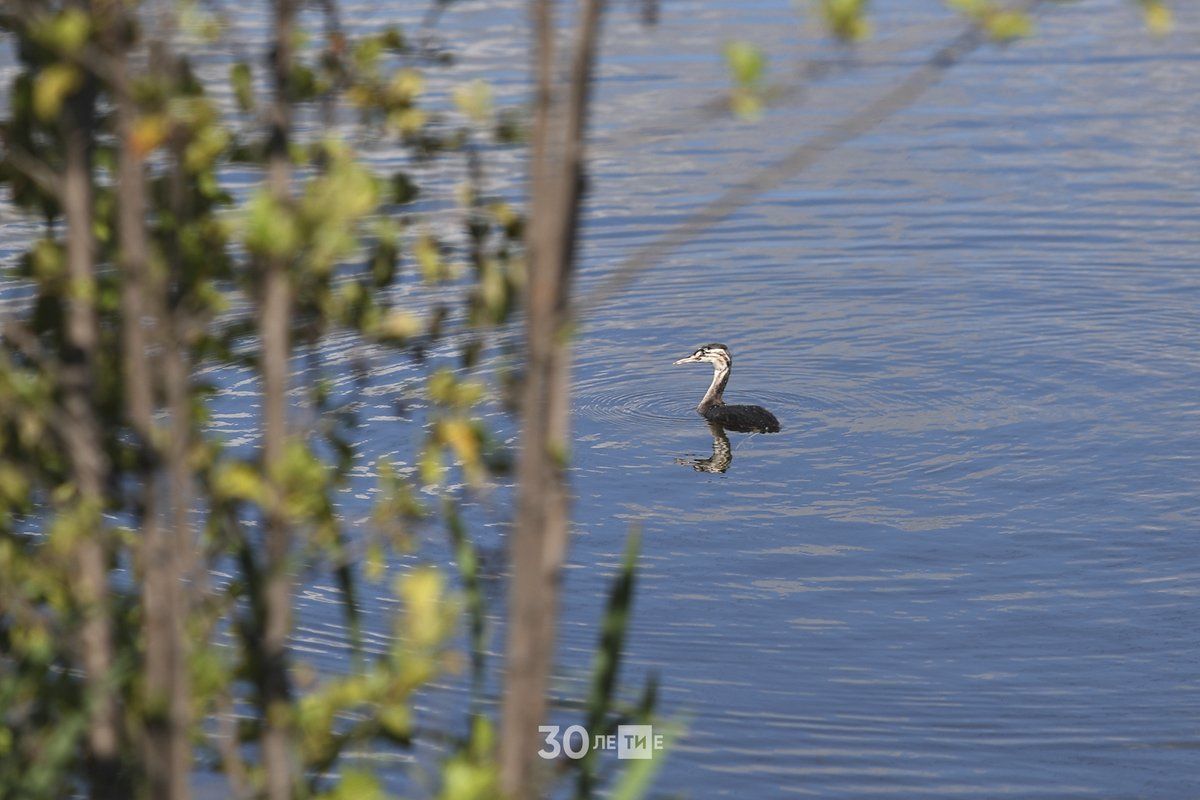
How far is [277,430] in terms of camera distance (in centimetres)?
312

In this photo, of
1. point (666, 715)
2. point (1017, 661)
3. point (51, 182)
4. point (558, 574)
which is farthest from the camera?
point (1017, 661)

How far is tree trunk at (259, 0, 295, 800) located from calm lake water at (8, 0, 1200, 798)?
Answer: 22.7 inches

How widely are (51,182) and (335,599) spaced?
614cm

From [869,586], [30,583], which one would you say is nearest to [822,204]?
[869,586]

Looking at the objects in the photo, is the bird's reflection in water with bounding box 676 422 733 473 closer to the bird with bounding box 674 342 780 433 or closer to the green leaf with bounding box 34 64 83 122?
the bird with bounding box 674 342 780 433

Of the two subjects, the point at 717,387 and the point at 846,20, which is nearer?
the point at 846,20

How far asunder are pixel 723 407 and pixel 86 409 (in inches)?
360

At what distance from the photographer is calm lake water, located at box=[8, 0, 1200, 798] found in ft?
25.9

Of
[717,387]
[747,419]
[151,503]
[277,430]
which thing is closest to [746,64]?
[277,430]

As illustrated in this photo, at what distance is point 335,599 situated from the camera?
9.32m

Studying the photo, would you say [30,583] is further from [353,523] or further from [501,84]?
[501,84]

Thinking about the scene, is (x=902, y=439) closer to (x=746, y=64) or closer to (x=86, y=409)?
(x=86, y=409)

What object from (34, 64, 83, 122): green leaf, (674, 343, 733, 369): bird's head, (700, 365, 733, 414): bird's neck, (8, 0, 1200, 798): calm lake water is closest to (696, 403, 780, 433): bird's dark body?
(8, 0, 1200, 798): calm lake water

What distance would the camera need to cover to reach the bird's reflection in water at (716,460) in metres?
11.6
